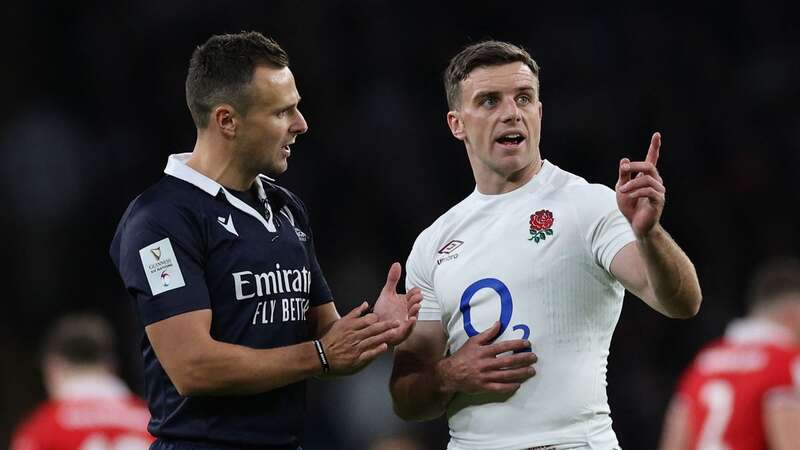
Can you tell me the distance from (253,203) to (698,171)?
7934mm

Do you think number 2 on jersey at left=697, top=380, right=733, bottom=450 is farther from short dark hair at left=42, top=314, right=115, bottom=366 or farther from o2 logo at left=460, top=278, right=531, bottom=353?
short dark hair at left=42, top=314, right=115, bottom=366

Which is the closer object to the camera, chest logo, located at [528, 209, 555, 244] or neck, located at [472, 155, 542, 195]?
chest logo, located at [528, 209, 555, 244]

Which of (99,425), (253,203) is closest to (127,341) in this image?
(99,425)

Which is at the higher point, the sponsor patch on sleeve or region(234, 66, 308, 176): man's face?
region(234, 66, 308, 176): man's face

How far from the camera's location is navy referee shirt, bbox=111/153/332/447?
377cm

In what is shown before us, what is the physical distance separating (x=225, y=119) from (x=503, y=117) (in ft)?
3.14

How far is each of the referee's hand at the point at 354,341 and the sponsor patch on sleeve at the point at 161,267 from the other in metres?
0.51

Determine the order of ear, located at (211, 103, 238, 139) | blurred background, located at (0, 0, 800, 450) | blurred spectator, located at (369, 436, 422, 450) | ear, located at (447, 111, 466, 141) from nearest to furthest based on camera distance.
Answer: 1. ear, located at (211, 103, 238, 139)
2. ear, located at (447, 111, 466, 141)
3. blurred spectator, located at (369, 436, 422, 450)
4. blurred background, located at (0, 0, 800, 450)

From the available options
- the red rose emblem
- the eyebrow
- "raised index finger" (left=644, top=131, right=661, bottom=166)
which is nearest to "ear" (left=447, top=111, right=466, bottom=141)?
the eyebrow

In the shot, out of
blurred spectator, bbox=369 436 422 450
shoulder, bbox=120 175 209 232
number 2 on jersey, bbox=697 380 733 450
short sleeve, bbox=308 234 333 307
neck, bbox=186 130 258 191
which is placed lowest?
blurred spectator, bbox=369 436 422 450

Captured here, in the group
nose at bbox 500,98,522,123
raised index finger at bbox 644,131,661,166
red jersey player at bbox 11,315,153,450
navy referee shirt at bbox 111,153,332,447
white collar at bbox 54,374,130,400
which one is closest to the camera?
raised index finger at bbox 644,131,661,166

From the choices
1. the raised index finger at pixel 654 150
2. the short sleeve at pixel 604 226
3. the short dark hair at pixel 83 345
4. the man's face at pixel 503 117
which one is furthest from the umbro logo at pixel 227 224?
the short dark hair at pixel 83 345

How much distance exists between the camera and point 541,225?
162 inches

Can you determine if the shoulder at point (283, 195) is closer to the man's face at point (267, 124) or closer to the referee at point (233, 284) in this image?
the referee at point (233, 284)
